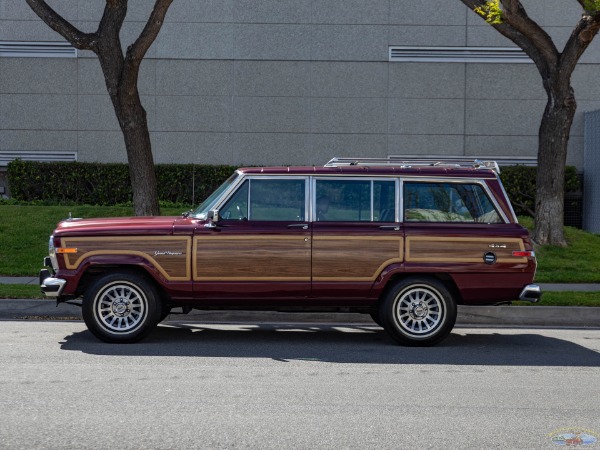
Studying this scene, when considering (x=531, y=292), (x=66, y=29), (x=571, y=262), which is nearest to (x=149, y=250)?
(x=531, y=292)

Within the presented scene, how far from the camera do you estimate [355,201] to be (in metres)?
10.5

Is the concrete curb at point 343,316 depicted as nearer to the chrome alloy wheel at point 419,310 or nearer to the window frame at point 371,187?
the chrome alloy wheel at point 419,310

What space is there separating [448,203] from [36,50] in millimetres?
16101

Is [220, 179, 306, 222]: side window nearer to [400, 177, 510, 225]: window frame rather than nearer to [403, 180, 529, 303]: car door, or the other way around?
[400, 177, 510, 225]: window frame

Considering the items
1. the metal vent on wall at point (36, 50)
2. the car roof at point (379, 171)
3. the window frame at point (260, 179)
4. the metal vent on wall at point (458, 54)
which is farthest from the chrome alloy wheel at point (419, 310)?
the metal vent on wall at point (36, 50)

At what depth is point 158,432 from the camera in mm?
6328

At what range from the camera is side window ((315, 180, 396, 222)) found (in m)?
10.4

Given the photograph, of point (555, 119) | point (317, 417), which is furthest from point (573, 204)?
point (317, 417)

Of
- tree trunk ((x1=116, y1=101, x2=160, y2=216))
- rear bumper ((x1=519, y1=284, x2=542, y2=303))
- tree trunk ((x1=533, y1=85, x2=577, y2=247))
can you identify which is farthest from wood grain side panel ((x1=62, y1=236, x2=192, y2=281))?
tree trunk ((x1=533, y1=85, x2=577, y2=247))

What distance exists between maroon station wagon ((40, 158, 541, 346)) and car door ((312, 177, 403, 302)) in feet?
0.04

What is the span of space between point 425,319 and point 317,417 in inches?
149

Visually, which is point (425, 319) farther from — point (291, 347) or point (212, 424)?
point (212, 424)

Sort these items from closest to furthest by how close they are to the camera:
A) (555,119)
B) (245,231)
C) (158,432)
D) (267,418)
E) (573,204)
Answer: (158,432), (267,418), (245,231), (555,119), (573,204)

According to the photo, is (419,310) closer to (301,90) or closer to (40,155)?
(301,90)
